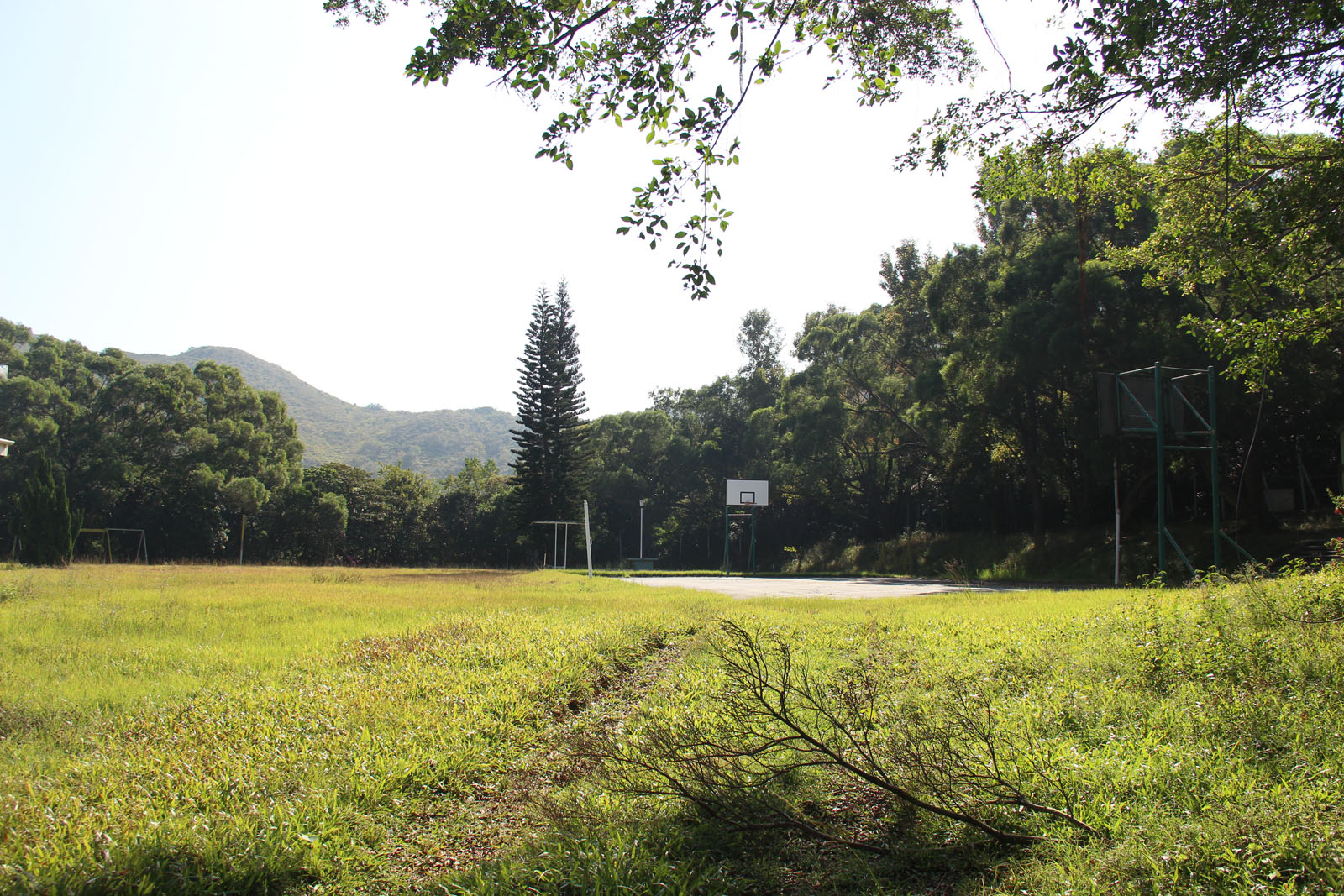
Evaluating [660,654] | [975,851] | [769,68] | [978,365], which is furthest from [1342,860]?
[978,365]

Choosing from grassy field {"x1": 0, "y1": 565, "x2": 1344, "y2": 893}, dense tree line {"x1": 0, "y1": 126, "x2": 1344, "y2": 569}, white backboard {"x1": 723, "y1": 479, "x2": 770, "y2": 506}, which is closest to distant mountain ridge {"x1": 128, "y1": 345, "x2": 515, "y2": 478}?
dense tree line {"x1": 0, "y1": 126, "x2": 1344, "y2": 569}

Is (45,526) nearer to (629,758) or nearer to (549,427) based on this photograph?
(549,427)

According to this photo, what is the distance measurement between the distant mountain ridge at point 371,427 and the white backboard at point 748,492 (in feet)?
342

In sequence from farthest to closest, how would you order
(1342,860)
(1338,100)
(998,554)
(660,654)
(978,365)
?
(998,554) < (978,365) < (660,654) < (1338,100) < (1342,860)

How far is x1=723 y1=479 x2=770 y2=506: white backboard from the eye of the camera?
108 feet

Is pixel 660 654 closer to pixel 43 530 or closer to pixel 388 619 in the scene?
pixel 388 619

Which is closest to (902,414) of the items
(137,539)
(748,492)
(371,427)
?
(748,492)

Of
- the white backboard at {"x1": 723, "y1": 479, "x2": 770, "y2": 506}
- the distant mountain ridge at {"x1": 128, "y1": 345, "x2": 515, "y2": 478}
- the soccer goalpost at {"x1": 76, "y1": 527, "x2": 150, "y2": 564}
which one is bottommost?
the soccer goalpost at {"x1": 76, "y1": 527, "x2": 150, "y2": 564}

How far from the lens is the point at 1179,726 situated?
11.8 feet

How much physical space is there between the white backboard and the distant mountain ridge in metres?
104

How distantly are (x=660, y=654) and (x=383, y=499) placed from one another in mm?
41583

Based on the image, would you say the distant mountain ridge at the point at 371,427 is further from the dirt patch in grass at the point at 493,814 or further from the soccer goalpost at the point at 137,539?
the dirt patch in grass at the point at 493,814

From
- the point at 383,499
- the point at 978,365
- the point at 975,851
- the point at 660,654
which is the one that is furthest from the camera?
the point at 383,499

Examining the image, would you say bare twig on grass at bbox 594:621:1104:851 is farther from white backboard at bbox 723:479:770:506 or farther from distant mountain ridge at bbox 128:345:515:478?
distant mountain ridge at bbox 128:345:515:478
